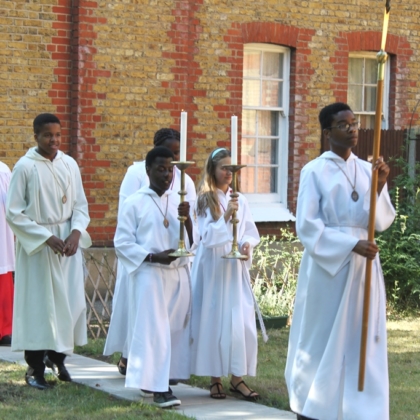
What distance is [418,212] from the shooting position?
14.0 meters

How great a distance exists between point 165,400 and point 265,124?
8130mm

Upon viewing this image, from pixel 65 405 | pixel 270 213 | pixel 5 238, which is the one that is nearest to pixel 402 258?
pixel 270 213

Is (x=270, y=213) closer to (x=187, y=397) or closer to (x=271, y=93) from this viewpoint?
(x=271, y=93)

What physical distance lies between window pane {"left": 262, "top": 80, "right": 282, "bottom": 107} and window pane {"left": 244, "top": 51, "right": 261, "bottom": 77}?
0.22m

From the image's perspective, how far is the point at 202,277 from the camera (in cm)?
844

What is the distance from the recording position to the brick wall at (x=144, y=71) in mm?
12891

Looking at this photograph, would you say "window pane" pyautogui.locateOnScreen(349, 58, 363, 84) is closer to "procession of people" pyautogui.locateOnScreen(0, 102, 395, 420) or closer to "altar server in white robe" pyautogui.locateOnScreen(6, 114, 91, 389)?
"procession of people" pyautogui.locateOnScreen(0, 102, 395, 420)

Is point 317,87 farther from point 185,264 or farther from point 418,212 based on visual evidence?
point 185,264

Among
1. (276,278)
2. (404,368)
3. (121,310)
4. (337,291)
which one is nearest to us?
(337,291)

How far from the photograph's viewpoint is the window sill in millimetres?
15023

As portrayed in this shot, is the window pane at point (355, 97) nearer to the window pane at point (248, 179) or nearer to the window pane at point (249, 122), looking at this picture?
the window pane at point (249, 122)

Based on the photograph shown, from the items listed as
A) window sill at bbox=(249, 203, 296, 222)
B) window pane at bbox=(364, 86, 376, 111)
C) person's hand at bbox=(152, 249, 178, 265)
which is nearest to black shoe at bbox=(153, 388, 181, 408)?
person's hand at bbox=(152, 249, 178, 265)

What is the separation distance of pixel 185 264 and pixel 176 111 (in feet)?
20.0

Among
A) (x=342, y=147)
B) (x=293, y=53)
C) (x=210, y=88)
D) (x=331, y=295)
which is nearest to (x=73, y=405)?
(x=331, y=295)
